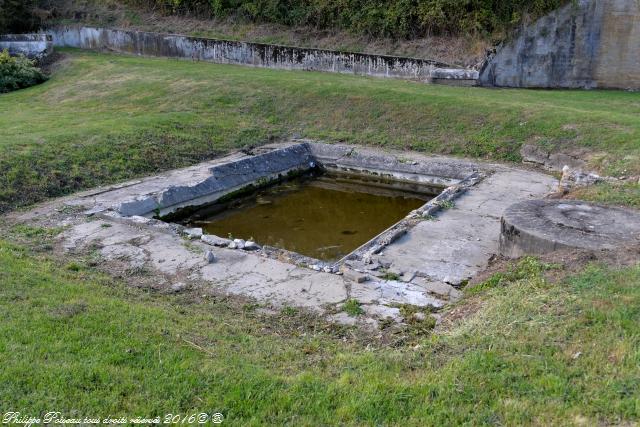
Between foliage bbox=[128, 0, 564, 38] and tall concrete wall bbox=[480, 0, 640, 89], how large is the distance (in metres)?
0.76

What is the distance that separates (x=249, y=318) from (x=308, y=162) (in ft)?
30.3

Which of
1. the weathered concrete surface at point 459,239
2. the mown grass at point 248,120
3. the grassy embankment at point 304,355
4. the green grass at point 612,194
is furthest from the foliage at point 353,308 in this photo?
the mown grass at point 248,120

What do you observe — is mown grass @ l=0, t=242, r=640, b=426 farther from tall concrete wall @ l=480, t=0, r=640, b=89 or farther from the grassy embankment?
tall concrete wall @ l=480, t=0, r=640, b=89

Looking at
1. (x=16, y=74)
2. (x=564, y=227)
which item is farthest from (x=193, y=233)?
(x=16, y=74)

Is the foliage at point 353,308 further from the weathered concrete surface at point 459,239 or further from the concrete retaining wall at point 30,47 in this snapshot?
the concrete retaining wall at point 30,47

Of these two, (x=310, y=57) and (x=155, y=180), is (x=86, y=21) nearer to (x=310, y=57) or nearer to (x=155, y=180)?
(x=310, y=57)

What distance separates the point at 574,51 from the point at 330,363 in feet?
65.2

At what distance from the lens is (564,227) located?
326 inches

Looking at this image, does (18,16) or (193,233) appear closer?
(193,233)

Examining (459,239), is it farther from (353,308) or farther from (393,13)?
(393,13)

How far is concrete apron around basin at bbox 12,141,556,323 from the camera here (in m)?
7.83

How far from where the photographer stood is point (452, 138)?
1581 cm

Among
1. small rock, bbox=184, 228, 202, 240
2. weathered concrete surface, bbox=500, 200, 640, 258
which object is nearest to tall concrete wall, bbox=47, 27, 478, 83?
weathered concrete surface, bbox=500, 200, 640, 258

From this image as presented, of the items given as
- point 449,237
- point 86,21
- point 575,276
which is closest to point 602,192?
point 449,237
